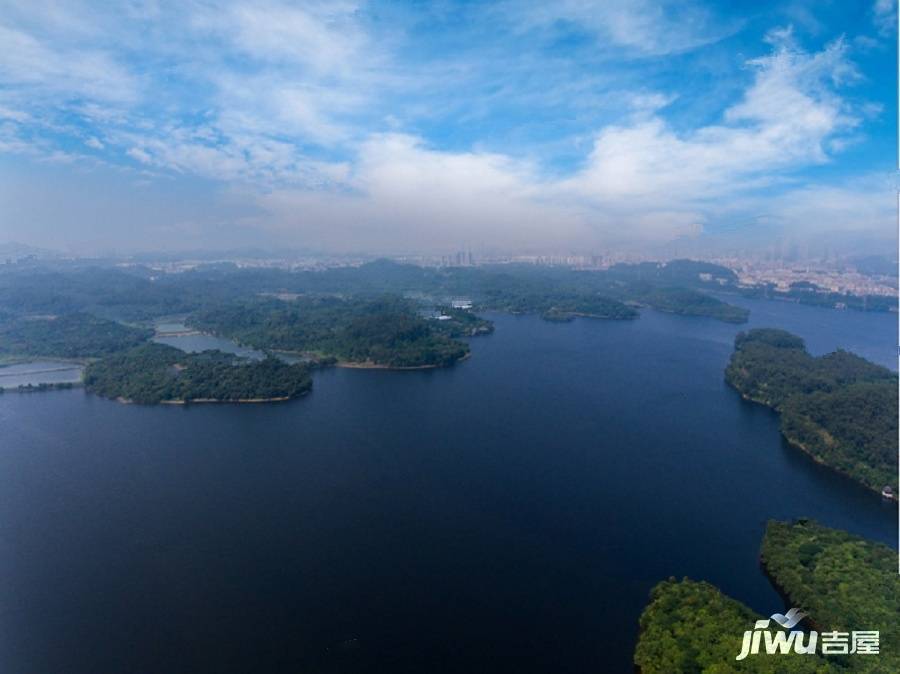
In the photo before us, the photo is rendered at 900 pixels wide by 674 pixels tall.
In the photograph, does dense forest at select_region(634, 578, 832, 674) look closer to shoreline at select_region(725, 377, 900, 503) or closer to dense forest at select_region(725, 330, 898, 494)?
shoreline at select_region(725, 377, 900, 503)

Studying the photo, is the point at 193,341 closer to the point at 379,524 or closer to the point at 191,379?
the point at 191,379

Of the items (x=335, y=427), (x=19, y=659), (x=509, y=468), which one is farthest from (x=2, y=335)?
(x=509, y=468)

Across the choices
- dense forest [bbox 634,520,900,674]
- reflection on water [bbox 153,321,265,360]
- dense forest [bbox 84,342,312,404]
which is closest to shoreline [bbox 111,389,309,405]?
dense forest [bbox 84,342,312,404]

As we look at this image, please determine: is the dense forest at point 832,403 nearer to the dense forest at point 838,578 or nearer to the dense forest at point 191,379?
the dense forest at point 838,578

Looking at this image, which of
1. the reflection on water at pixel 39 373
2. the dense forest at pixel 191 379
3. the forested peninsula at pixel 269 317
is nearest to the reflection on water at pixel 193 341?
the forested peninsula at pixel 269 317

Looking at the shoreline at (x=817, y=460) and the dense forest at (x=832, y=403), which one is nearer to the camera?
the shoreline at (x=817, y=460)

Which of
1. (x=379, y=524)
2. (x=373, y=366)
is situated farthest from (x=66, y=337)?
(x=379, y=524)
